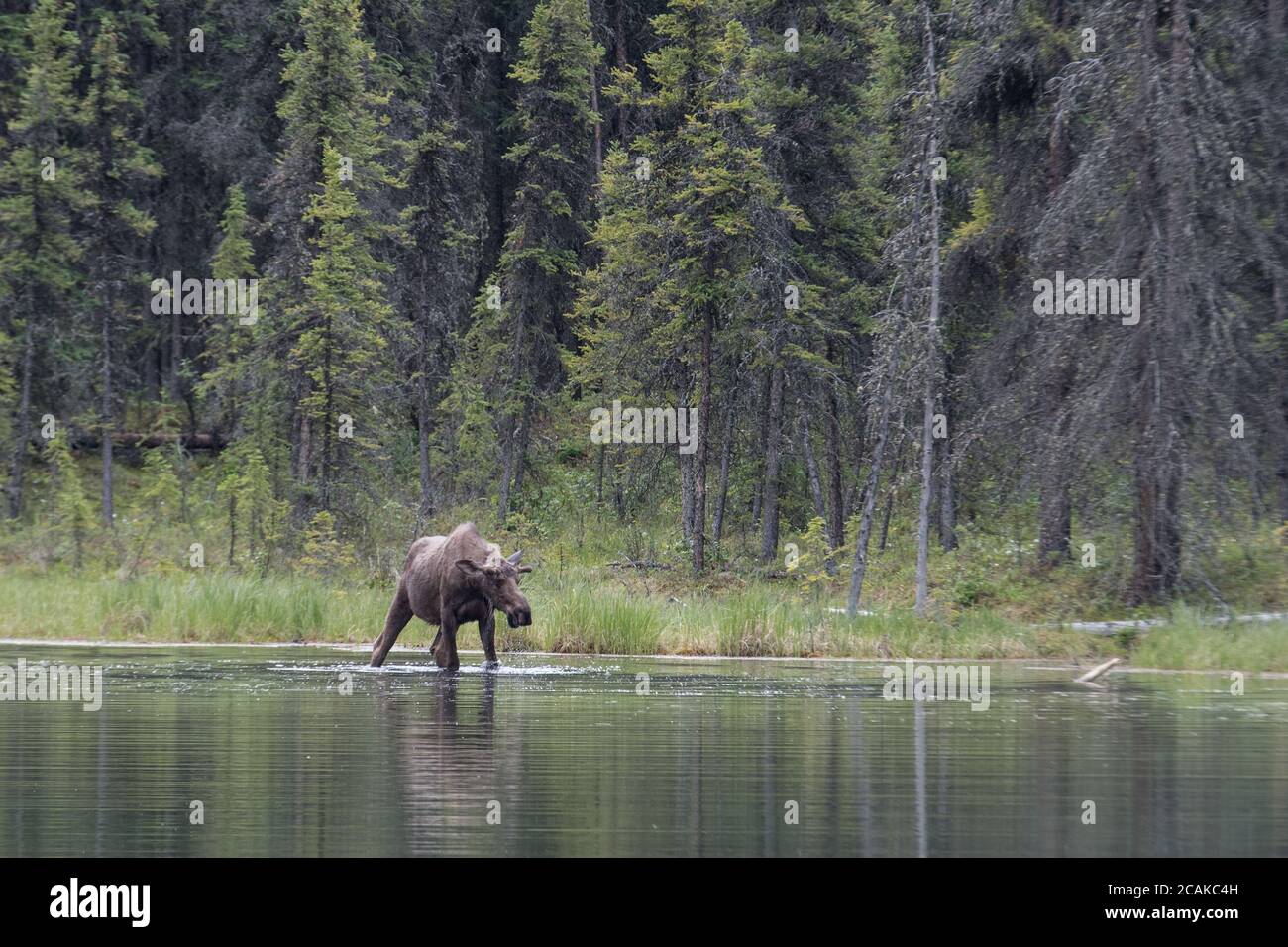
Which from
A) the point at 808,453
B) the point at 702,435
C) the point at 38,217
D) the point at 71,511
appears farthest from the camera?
the point at 38,217

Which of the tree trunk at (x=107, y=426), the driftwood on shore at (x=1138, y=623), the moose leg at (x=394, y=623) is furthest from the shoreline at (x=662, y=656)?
the tree trunk at (x=107, y=426)

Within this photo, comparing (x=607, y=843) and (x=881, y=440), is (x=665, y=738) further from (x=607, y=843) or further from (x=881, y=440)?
(x=881, y=440)

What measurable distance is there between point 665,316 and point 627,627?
15370mm

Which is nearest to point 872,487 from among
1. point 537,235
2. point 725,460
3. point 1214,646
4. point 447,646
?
point 725,460

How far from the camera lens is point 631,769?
12.0 metres

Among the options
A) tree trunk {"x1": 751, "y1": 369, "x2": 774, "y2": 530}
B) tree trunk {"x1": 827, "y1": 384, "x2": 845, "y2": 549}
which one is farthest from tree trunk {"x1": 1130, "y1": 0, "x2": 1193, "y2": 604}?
tree trunk {"x1": 751, "y1": 369, "x2": 774, "y2": 530}

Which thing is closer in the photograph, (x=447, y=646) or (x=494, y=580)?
(x=447, y=646)

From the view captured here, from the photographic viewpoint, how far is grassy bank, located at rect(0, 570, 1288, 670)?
24219mm

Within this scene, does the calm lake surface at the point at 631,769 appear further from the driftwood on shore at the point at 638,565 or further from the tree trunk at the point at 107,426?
the tree trunk at the point at 107,426

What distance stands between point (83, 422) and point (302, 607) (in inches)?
837

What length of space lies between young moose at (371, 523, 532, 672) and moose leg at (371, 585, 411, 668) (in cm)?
1

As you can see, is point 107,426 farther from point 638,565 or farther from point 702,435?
point 702,435

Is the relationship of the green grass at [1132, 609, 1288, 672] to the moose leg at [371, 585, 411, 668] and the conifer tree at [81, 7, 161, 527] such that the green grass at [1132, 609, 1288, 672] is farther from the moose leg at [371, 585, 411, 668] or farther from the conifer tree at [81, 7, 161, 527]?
the conifer tree at [81, 7, 161, 527]

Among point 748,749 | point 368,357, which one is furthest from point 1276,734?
point 368,357
